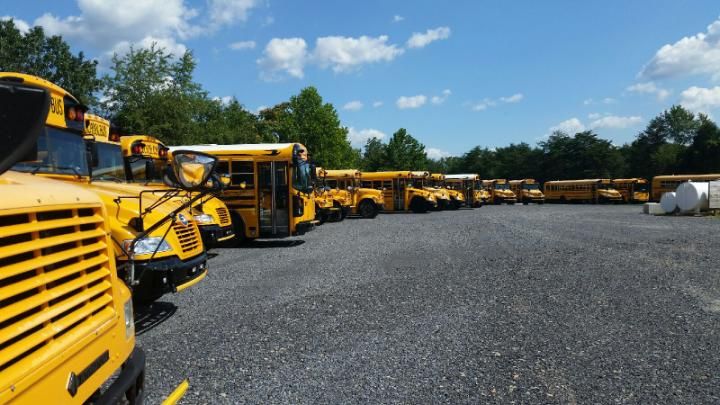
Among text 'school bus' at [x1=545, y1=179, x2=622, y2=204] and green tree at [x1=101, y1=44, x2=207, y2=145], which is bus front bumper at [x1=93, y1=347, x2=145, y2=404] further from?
text 'school bus' at [x1=545, y1=179, x2=622, y2=204]

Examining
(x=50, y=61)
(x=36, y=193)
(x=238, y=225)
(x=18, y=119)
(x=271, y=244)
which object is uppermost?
(x=50, y=61)

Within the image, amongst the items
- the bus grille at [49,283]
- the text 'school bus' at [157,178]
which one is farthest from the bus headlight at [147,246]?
the text 'school bus' at [157,178]

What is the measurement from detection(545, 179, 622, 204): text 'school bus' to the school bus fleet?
1476 inches

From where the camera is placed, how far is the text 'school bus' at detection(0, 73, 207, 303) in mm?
5137

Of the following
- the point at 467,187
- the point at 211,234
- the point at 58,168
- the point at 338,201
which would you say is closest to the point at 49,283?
the point at 58,168

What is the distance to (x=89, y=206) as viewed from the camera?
2172 millimetres

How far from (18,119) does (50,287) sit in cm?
68

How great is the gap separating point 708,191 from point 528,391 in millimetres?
27492

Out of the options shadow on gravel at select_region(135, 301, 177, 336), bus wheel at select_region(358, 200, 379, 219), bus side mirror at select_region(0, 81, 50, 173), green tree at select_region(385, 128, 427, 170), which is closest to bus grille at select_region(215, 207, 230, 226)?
shadow on gravel at select_region(135, 301, 177, 336)

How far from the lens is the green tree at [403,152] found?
67.7m

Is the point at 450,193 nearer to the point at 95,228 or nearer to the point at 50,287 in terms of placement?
the point at 95,228

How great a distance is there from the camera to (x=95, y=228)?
88.1 inches

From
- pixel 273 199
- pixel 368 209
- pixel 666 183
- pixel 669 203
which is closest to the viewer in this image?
pixel 273 199

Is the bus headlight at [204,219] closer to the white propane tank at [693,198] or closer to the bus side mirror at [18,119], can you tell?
the bus side mirror at [18,119]
